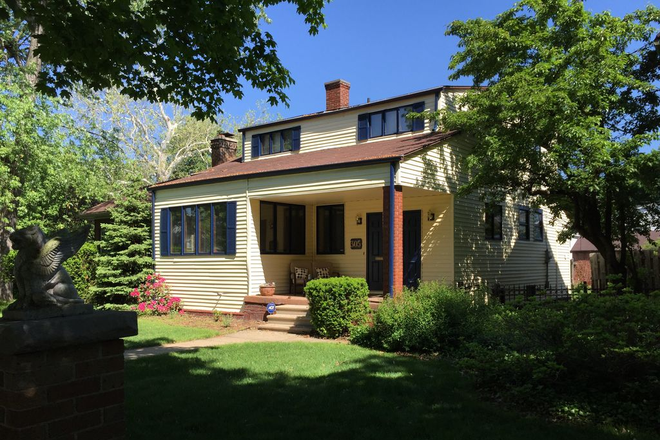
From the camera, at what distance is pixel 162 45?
22.9 ft

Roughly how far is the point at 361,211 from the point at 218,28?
9.05 meters

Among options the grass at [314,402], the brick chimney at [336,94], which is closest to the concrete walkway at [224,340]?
the grass at [314,402]

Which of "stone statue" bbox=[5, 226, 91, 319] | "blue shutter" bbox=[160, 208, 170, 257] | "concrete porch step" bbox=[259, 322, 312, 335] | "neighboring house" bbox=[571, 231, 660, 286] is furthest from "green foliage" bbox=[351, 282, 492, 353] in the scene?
"neighboring house" bbox=[571, 231, 660, 286]

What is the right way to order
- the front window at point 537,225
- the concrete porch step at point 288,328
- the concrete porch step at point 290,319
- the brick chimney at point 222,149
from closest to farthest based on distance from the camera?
the concrete porch step at point 288,328 → the concrete porch step at point 290,319 → the front window at point 537,225 → the brick chimney at point 222,149

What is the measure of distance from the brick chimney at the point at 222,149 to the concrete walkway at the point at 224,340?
1008cm

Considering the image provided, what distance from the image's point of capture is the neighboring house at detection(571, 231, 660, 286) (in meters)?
24.6

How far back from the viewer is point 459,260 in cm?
1401

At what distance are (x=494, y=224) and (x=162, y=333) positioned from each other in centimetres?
1059

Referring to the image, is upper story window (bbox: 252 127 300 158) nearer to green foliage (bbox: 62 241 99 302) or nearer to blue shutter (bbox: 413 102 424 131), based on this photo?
blue shutter (bbox: 413 102 424 131)

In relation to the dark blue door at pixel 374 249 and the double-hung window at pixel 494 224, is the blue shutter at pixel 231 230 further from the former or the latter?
the double-hung window at pixel 494 224

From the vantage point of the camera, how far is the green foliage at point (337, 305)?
10.7 m

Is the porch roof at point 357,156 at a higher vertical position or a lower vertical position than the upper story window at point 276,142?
lower

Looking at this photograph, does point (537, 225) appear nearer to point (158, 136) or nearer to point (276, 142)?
point (276, 142)

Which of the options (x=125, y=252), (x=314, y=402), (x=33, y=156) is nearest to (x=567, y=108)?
(x=314, y=402)
